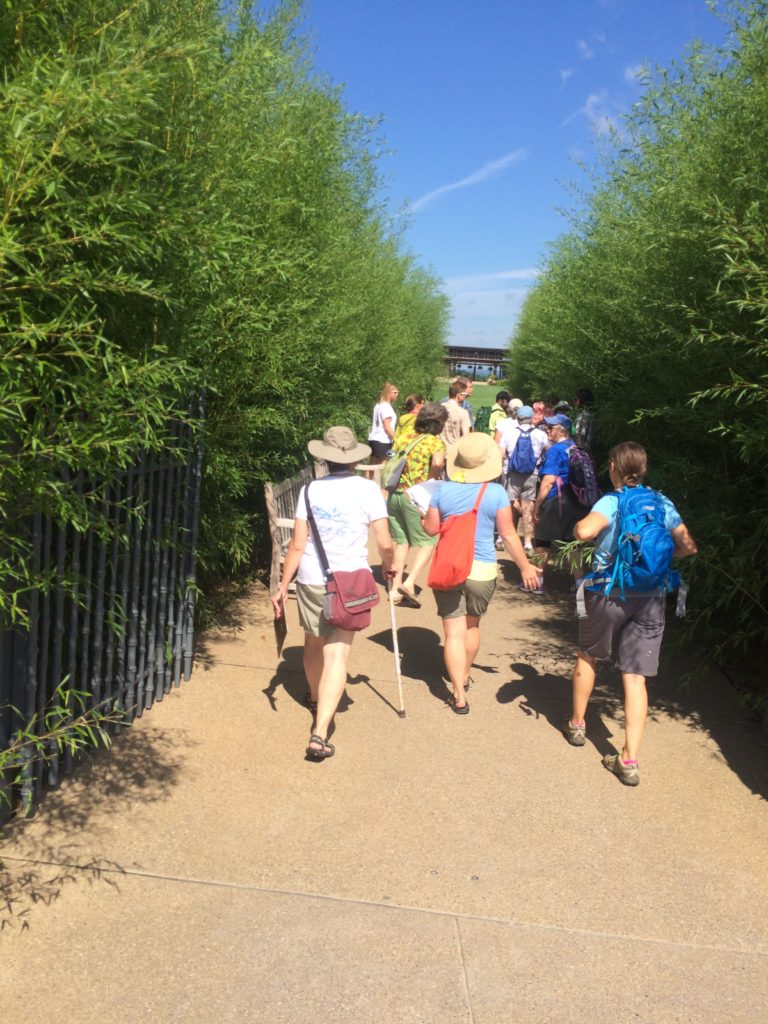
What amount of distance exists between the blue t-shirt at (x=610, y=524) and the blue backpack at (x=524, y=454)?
5107 mm

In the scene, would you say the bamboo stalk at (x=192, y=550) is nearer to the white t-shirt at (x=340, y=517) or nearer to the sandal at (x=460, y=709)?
the white t-shirt at (x=340, y=517)

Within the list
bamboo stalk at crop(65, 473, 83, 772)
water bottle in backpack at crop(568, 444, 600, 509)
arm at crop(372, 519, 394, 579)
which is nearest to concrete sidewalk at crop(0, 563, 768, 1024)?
bamboo stalk at crop(65, 473, 83, 772)

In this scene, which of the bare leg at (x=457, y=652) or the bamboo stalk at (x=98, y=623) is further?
the bare leg at (x=457, y=652)

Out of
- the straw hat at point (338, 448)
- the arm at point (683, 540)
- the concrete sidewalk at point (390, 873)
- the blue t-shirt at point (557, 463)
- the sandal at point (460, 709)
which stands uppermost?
the straw hat at point (338, 448)

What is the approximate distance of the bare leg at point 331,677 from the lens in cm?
408

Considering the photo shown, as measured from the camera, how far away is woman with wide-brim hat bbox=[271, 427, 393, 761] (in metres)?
4.09

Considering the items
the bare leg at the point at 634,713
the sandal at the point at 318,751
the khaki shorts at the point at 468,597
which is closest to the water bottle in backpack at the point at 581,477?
the khaki shorts at the point at 468,597

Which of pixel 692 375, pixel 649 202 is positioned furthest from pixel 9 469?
pixel 649 202

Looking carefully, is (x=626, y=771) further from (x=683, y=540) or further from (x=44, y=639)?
(x=44, y=639)

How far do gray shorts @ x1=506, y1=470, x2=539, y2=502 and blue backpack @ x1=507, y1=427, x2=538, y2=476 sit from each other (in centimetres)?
Answer: 10

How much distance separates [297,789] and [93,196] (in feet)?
8.51

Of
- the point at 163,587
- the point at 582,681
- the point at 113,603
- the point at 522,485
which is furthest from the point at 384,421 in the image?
the point at 113,603

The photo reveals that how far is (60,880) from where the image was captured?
9.85 feet

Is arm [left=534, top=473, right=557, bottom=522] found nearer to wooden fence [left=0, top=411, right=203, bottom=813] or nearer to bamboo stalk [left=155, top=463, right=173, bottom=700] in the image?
wooden fence [left=0, top=411, right=203, bottom=813]
